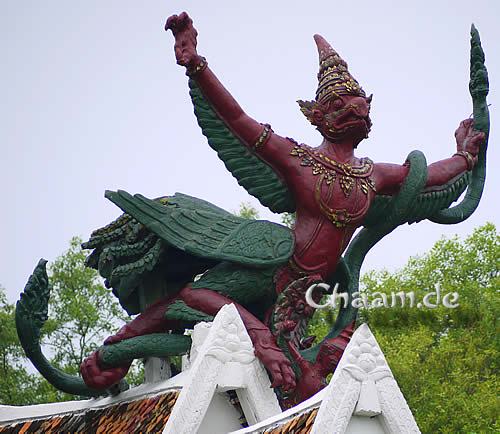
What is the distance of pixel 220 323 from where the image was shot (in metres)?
5.35

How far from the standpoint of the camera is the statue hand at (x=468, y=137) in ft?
23.9

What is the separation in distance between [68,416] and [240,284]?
75.8 inches

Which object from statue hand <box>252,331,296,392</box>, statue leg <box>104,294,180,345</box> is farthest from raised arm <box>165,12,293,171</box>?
statue hand <box>252,331,296,392</box>

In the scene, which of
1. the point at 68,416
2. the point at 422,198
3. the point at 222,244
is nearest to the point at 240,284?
the point at 222,244

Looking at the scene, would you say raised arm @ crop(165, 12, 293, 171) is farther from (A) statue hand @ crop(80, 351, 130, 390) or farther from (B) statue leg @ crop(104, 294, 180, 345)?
(A) statue hand @ crop(80, 351, 130, 390)

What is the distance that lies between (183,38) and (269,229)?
1353 millimetres

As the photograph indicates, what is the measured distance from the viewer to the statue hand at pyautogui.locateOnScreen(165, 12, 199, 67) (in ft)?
21.2

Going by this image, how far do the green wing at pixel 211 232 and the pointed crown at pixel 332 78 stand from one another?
0.96 m

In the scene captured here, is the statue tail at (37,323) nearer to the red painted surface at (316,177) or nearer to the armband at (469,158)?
the red painted surface at (316,177)

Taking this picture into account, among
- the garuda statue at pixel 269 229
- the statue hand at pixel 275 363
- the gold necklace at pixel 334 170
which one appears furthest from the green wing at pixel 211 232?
the statue hand at pixel 275 363

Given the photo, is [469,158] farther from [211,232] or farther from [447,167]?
[211,232]

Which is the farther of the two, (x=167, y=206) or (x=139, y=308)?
(x=139, y=308)

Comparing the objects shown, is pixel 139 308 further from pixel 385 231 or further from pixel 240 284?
pixel 385 231

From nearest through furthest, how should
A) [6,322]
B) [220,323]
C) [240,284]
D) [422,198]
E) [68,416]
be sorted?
[220,323] → [240,284] → [422,198] → [68,416] → [6,322]
